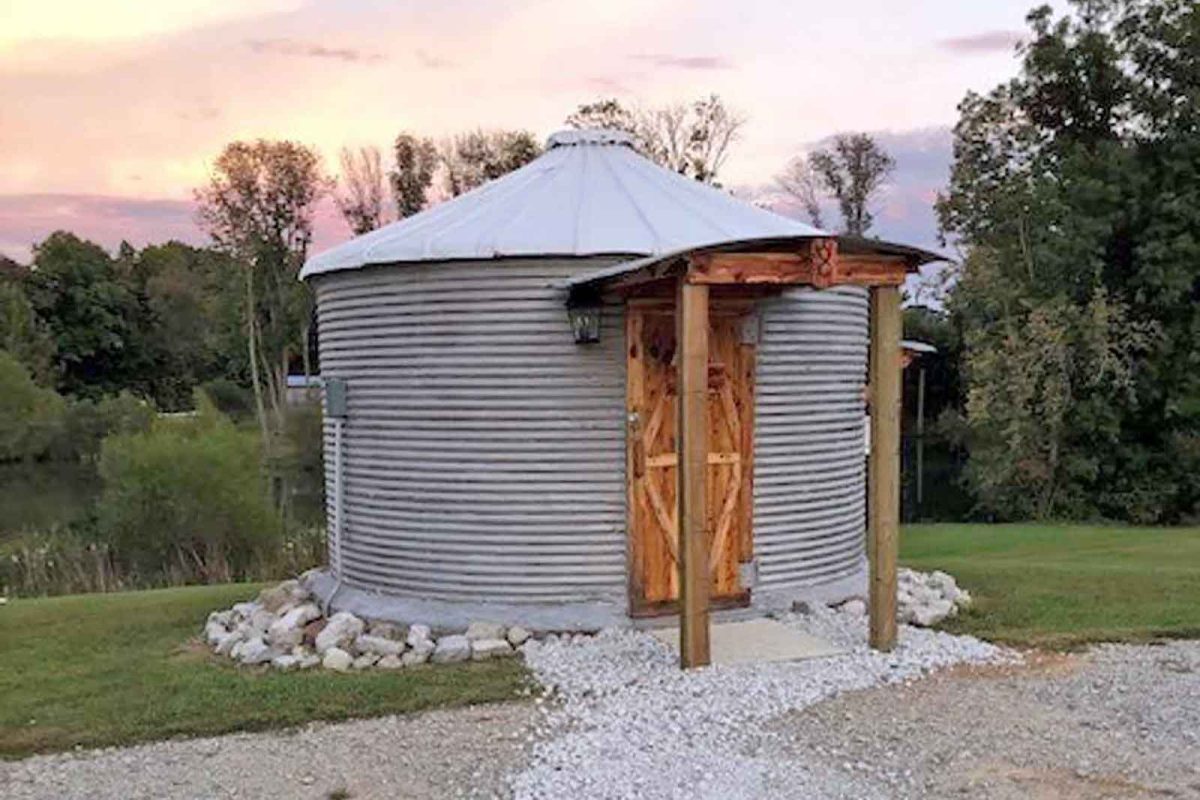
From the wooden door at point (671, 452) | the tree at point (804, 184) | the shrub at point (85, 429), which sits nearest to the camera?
the wooden door at point (671, 452)

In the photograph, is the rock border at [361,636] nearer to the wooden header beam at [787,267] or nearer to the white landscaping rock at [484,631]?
the white landscaping rock at [484,631]

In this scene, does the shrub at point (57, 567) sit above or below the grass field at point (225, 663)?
below

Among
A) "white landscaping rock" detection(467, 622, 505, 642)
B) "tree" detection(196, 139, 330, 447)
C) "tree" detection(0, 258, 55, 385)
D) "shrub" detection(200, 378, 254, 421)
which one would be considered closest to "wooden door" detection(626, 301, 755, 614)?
"white landscaping rock" detection(467, 622, 505, 642)

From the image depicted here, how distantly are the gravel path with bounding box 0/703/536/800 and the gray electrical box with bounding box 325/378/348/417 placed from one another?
278 centimetres

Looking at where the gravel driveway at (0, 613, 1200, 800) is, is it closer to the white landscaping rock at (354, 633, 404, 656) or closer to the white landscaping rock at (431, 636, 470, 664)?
the white landscaping rock at (431, 636, 470, 664)

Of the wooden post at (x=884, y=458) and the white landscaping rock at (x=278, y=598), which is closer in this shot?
the wooden post at (x=884, y=458)

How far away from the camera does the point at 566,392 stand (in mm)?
7016

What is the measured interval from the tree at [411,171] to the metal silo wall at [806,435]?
27.0 meters

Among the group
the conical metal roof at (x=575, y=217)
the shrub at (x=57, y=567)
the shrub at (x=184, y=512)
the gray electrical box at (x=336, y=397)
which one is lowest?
the shrub at (x=57, y=567)

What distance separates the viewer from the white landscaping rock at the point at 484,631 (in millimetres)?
6777

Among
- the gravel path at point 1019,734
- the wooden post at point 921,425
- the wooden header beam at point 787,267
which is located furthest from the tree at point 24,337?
the gravel path at point 1019,734

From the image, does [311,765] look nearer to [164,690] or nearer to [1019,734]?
[164,690]

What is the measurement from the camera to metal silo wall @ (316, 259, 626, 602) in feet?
23.0

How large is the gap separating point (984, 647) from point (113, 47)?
9.43m
